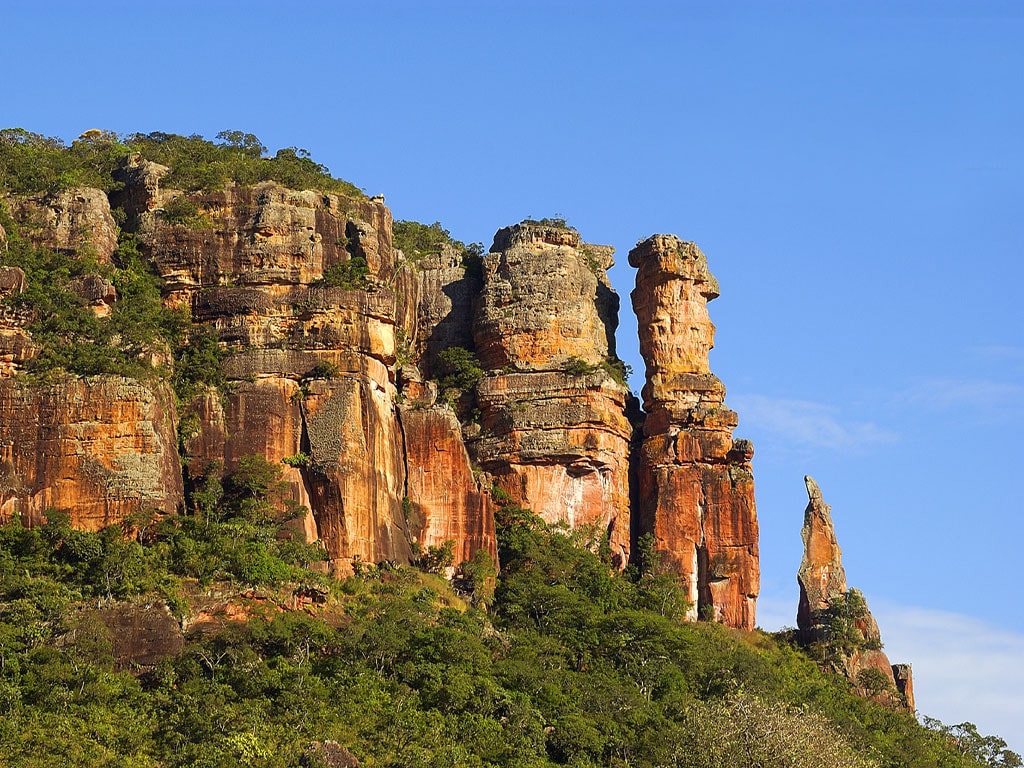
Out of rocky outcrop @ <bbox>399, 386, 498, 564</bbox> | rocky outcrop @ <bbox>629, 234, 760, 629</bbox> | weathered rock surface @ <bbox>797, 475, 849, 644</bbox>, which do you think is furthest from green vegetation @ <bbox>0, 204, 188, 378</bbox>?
weathered rock surface @ <bbox>797, 475, 849, 644</bbox>

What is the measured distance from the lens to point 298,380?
85.3 meters

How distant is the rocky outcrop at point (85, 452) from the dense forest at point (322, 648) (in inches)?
32.4

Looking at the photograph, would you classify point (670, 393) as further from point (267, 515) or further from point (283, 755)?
point (283, 755)

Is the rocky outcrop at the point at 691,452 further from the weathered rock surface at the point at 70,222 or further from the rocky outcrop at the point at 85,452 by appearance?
the weathered rock surface at the point at 70,222

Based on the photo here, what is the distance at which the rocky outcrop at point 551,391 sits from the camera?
303 ft

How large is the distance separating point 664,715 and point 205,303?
23.2 metres

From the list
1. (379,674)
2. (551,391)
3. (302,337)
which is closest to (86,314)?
(302,337)

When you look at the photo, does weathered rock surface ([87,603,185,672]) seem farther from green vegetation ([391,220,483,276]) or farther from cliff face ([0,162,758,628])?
green vegetation ([391,220,483,276])

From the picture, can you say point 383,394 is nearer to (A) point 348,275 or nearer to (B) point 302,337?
(B) point 302,337

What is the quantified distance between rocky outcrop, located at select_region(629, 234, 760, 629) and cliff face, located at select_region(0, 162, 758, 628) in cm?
8

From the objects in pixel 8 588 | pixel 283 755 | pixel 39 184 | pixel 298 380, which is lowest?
pixel 283 755

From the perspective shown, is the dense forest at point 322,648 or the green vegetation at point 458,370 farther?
the green vegetation at point 458,370

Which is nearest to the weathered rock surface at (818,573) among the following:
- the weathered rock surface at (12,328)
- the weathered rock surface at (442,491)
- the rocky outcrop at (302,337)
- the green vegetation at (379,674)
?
the green vegetation at (379,674)

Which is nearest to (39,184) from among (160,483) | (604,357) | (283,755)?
(160,483)
